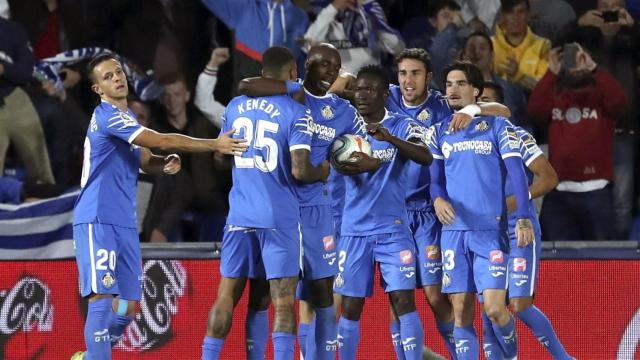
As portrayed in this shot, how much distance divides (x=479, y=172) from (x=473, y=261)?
620 mm

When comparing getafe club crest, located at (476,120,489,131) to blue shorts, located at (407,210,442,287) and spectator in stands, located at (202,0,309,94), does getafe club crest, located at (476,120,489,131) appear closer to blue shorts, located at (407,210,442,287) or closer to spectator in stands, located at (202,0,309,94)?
blue shorts, located at (407,210,442,287)

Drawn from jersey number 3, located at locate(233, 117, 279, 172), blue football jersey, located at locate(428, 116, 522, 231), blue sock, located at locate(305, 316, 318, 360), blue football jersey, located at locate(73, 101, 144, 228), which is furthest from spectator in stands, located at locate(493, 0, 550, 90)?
blue football jersey, located at locate(73, 101, 144, 228)

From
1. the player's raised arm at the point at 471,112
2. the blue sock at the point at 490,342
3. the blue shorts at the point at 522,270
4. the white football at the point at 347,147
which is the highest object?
the player's raised arm at the point at 471,112

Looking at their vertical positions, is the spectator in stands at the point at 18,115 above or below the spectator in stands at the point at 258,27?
below

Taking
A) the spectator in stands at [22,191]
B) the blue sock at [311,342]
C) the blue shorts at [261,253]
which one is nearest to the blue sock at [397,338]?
the blue sock at [311,342]

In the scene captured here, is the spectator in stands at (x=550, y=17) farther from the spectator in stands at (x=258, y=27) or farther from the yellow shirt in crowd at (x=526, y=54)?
the spectator in stands at (x=258, y=27)

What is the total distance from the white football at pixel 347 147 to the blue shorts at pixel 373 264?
72cm

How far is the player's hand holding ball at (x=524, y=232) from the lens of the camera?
791 centimetres

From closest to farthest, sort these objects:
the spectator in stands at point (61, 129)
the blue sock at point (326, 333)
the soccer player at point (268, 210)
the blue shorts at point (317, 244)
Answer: the soccer player at point (268, 210) < the blue shorts at point (317, 244) < the blue sock at point (326, 333) < the spectator in stands at point (61, 129)

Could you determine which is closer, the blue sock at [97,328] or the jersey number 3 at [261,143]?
the jersey number 3 at [261,143]

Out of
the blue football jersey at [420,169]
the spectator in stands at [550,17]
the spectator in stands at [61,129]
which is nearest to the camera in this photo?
the blue football jersey at [420,169]

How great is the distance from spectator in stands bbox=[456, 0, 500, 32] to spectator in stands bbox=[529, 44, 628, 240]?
93 cm

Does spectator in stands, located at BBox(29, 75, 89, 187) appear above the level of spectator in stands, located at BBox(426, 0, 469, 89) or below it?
below

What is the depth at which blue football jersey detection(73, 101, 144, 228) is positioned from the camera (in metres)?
7.57
